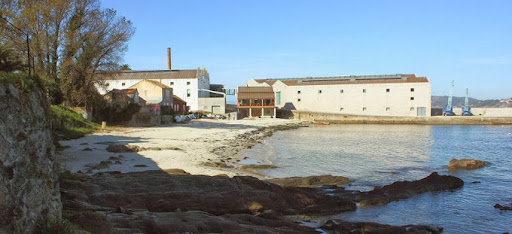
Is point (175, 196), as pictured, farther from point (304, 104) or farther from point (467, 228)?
point (304, 104)

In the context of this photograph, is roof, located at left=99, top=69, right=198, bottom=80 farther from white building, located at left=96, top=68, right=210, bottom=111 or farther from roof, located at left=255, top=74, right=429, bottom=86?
roof, located at left=255, top=74, right=429, bottom=86

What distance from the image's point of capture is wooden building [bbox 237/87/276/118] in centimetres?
8169

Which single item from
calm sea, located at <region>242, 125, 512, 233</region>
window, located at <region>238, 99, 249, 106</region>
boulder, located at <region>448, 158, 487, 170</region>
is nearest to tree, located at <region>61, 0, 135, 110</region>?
calm sea, located at <region>242, 125, 512, 233</region>

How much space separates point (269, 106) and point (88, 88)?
4711cm

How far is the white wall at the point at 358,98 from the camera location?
81.6 metres

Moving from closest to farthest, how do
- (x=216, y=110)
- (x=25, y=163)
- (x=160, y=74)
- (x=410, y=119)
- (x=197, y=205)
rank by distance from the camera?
1. (x=25, y=163)
2. (x=197, y=205)
3. (x=216, y=110)
4. (x=410, y=119)
5. (x=160, y=74)

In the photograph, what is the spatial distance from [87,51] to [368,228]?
1351 inches

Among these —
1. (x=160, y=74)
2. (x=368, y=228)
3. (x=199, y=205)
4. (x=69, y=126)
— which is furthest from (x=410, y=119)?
(x=199, y=205)


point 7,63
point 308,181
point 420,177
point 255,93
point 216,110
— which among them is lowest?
point 420,177

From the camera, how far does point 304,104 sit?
89.1 metres

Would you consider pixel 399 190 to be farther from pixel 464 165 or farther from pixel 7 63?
pixel 7 63

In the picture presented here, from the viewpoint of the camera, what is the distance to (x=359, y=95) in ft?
280

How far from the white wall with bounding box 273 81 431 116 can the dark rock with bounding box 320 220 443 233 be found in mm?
76778

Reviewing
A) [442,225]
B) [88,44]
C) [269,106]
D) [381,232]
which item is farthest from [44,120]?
[269,106]
